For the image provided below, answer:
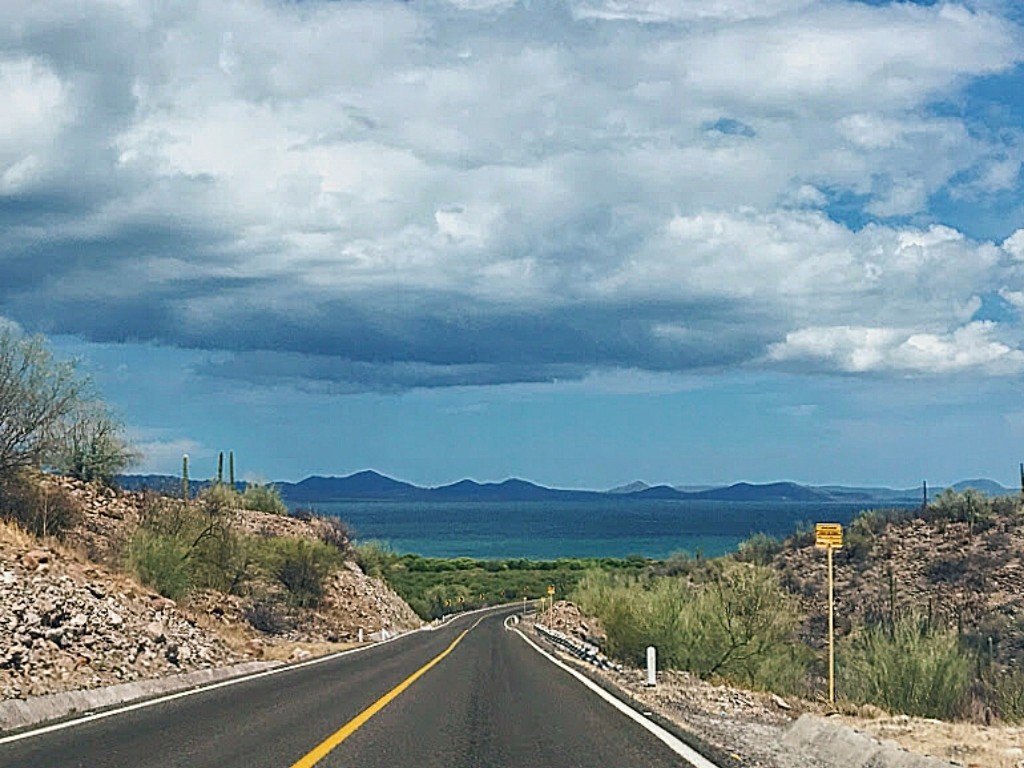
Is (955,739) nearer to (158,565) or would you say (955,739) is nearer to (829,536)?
(829,536)

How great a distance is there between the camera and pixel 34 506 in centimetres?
3566

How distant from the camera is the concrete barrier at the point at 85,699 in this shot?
49.6 ft

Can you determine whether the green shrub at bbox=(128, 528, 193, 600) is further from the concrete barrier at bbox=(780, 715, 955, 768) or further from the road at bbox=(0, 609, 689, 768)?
the concrete barrier at bbox=(780, 715, 955, 768)

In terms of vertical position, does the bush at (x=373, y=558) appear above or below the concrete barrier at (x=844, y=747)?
below

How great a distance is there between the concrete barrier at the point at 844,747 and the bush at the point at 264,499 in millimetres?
62105

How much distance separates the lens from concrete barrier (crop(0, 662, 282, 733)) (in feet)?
49.6

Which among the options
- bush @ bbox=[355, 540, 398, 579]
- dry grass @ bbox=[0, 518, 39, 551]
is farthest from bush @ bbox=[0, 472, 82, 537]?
bush @ bbox=[355, 540, 398, 579]

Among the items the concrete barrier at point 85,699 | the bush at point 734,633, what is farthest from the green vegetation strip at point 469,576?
the concrete barrier at point 85,699

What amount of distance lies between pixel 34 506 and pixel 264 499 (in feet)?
134

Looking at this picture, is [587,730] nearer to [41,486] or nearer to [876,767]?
[876,767]

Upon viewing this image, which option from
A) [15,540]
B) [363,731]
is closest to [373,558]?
[15,540]

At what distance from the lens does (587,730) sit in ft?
46.7

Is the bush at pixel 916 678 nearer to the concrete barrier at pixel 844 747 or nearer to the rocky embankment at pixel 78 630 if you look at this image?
the concrete barrier at pixel 844 747

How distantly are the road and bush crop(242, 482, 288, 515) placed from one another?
53485mm
